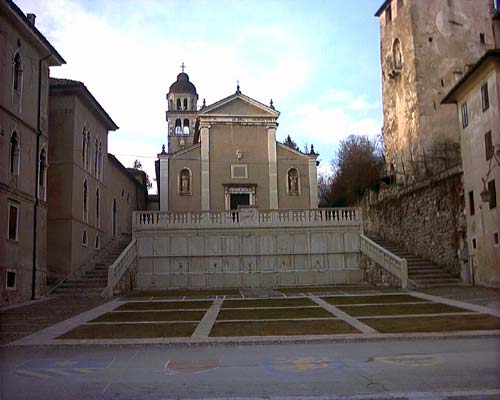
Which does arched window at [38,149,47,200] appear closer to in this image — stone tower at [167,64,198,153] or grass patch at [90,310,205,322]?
grass patch at [90,310,205,322]

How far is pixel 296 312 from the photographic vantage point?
16.5 meters

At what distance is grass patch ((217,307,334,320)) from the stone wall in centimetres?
1184

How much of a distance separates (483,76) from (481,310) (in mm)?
11404

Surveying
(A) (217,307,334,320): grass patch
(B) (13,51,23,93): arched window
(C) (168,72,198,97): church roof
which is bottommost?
(A) (217,307,334,320): grass patch

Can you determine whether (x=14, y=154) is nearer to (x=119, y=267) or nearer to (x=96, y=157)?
(x=119, y=267)

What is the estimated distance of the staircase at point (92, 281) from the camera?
24.5 metres

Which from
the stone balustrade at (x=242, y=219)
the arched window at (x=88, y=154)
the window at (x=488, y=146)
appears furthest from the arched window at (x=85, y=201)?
the window at (x=488, y=146)

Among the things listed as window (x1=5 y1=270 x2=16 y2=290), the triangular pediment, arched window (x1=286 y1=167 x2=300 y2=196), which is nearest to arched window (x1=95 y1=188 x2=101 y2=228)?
window (x1=5 y1=270 x2=16 y2=290)

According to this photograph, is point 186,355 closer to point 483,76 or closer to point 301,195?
point 483,76

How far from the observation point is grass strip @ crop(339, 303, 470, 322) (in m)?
15.6

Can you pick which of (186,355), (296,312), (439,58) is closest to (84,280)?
(296,312)

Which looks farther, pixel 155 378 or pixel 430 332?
pixel 430 332

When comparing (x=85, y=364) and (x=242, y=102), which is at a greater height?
(x=242, y=102)

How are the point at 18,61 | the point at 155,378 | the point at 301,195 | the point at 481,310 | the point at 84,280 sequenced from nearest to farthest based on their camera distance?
the point at 155,378 < the point at 481,310 < the point at 18,61 < the point at 84,280 < the point at 301,195
